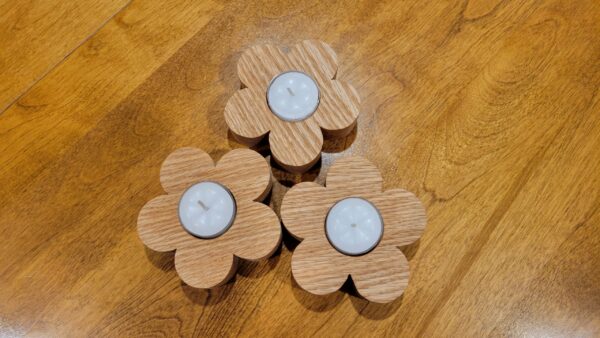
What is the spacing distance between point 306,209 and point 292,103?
10 cm

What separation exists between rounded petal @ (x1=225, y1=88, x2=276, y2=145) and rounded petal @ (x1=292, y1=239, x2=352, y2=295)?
11 cm

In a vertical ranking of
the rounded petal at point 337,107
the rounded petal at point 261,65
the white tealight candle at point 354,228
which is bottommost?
the white tealight candle at point 354,228

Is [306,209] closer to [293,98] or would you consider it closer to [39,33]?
[293,98]

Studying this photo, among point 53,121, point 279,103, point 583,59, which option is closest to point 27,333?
point 53,121

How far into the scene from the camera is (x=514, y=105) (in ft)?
1.73

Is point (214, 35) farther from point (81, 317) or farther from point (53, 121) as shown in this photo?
point (81, 317)

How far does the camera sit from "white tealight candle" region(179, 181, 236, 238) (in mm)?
440

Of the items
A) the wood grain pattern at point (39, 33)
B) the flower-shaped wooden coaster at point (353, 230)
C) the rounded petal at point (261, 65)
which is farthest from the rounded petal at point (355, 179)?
the wood grain pattern at point (39, 33)

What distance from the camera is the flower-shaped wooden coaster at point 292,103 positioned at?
0.47 m

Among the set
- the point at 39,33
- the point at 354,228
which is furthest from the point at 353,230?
the point at 39,33

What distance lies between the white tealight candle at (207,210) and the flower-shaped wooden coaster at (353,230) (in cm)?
5

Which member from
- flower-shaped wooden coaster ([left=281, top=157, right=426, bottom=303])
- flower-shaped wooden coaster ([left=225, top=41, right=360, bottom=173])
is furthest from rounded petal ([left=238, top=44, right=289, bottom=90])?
flower-shaped wooden coaster ([left=281, top=157, right=426, bottom=303])

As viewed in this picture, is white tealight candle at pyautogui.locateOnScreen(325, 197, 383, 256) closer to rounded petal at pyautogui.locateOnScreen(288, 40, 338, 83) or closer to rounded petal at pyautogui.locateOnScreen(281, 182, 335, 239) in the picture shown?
rounded petal at pyautogui.locateOnScreen(281, 182, 335, 239)

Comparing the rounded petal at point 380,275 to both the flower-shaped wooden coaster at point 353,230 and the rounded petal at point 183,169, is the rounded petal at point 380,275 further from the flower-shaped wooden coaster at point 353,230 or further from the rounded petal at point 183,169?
the rounded petal at point 183,169
